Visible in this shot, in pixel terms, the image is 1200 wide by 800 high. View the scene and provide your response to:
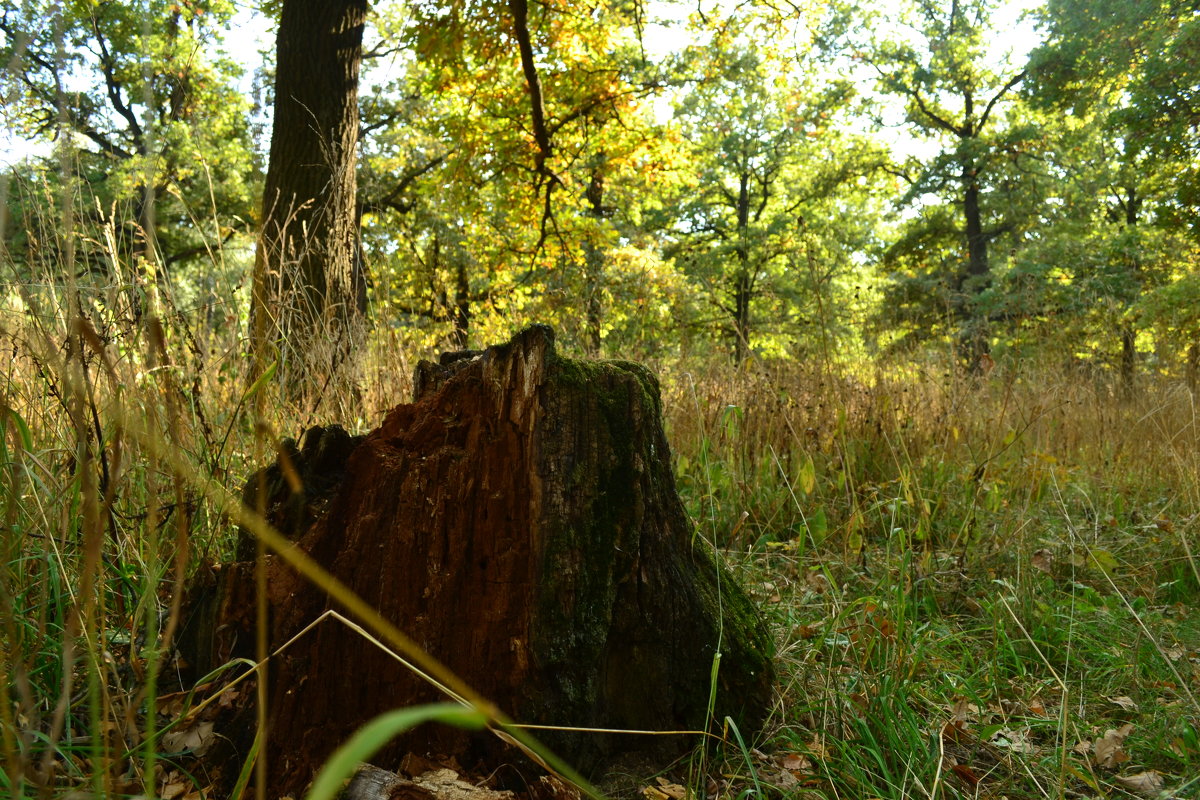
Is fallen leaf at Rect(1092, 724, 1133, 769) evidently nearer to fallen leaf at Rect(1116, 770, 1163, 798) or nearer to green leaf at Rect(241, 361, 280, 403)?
fallen leaf at Rect(1116, 770, 1163, 798)

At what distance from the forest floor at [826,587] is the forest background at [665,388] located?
18mm

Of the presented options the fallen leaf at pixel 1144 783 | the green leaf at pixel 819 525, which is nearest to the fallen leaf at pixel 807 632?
the green leaf at pixel 819 525

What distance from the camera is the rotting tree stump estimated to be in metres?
1.66

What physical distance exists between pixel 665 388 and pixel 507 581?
134 inches

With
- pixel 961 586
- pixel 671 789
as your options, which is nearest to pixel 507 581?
pixel 671 789

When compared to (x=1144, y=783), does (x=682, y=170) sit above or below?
above

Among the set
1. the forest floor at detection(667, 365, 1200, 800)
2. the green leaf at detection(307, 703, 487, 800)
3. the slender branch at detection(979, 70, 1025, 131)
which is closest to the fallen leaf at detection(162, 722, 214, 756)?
the forest floor at detection(667, 365, 1200, 800)

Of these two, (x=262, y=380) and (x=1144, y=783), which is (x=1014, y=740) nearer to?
(x=1144, y=783)

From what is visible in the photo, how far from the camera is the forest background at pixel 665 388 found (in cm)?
159

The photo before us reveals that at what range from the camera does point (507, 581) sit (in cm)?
172

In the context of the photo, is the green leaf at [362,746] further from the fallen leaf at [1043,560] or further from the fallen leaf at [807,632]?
A: the fallen leaf at [1043,560]

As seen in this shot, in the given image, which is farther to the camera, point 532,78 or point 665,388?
point 532,78

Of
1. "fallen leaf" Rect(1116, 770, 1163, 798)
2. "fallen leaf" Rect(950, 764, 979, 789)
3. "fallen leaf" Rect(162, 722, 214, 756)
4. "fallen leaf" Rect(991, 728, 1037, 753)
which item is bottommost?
"fallen leaf" Rect(1116, 770, 1163, 798)

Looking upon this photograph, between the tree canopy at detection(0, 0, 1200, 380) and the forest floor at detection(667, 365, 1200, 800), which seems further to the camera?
the tree canopy at detection(0, 0, 1200, 380)
